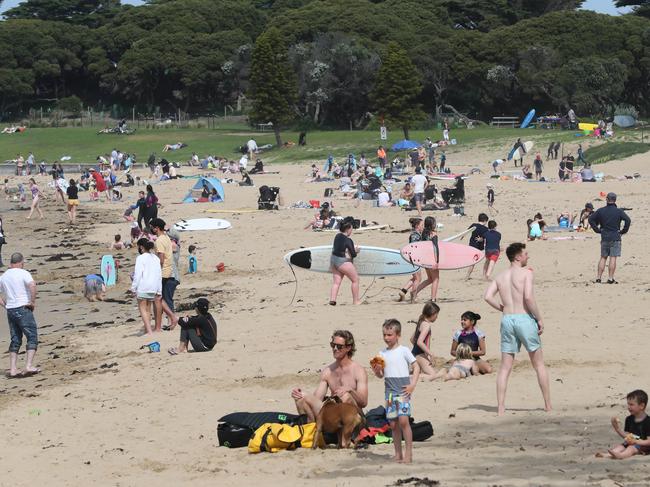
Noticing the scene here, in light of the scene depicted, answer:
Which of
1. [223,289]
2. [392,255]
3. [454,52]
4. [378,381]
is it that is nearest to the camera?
[378,381]

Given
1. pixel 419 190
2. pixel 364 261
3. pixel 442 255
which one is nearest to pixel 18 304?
pixel 364 261

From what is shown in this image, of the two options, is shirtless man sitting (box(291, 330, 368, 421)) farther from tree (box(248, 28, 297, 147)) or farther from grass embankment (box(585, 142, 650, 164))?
tree (box(248, 28, 297, 147))

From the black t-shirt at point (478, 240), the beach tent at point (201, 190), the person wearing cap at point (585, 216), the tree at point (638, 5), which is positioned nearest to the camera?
the black t-shirt at point (478, 240)

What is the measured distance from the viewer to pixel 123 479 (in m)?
8.75

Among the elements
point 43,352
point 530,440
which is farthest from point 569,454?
point 43,352

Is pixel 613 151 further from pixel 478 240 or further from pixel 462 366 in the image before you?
pixel 462 366

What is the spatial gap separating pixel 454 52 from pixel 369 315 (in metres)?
57.5

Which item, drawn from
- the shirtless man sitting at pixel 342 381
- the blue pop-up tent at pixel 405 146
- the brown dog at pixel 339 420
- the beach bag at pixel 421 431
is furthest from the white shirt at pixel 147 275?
the blue pop-up tent at pixel 405 146

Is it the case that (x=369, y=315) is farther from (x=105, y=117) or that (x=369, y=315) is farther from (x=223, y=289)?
(x=105, y=117)

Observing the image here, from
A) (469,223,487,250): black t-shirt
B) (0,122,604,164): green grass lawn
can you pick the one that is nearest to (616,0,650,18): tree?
(0,122,604,164): green grass lawn

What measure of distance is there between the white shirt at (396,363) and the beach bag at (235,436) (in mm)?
1514

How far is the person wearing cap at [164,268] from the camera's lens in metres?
15.1

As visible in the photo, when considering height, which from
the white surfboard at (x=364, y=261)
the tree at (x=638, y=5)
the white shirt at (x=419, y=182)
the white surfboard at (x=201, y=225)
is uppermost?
the tree at (x=638, y=5)

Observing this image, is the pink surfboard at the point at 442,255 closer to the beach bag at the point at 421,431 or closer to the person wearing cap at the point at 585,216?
the beach bag at the point at 421,431
